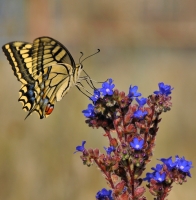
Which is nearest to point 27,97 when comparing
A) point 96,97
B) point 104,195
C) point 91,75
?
point 96,97

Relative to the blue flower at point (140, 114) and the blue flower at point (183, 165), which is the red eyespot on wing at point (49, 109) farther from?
the blue flower at point (183, 165)

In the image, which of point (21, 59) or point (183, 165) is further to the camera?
point (21, 59)

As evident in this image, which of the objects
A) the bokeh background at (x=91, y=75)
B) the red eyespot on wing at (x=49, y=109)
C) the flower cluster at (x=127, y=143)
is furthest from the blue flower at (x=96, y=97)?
the bokeh background at (x=91, y=75)

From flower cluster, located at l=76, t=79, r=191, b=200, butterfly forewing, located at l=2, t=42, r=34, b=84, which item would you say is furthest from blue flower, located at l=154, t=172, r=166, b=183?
butterfly forewing, located at l=2, t=42, r=34, b=84

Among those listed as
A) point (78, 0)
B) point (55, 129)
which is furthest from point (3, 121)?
point (78, 0)

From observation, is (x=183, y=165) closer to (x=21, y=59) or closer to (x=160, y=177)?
(x=160, y=177)

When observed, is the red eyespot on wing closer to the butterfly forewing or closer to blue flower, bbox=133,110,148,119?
the butterfly forewing
